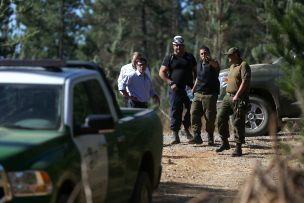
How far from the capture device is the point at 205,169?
1320 cm

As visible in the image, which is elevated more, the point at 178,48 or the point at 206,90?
the point at 178,48

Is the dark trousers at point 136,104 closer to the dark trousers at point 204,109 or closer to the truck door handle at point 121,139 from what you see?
the dark trousers at point 204,109

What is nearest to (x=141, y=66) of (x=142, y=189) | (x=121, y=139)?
(x=142, y=189)

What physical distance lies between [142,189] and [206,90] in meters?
6.55

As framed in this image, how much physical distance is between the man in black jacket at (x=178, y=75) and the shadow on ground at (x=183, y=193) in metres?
3.76

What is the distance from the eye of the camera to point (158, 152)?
9.24 m

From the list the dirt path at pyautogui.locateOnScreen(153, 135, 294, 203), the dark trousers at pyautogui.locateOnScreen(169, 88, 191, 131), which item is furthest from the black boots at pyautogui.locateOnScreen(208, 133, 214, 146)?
the dark trousers at pyautogui.locateOnScreen(169, 88, 191, 131)

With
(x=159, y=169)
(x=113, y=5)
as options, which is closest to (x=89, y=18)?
(x=113, y=5)

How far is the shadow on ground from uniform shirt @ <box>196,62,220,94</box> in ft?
10.9

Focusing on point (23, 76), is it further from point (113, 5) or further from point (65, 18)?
point (113, 5)

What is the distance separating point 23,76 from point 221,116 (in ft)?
23.2

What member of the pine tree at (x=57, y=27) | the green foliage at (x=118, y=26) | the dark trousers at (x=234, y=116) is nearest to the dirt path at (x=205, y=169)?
the dark trousers at (x=234, y=116)

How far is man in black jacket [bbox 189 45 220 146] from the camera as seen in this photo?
48.7 ft

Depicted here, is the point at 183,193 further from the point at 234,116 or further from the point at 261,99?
the point at 261,99
